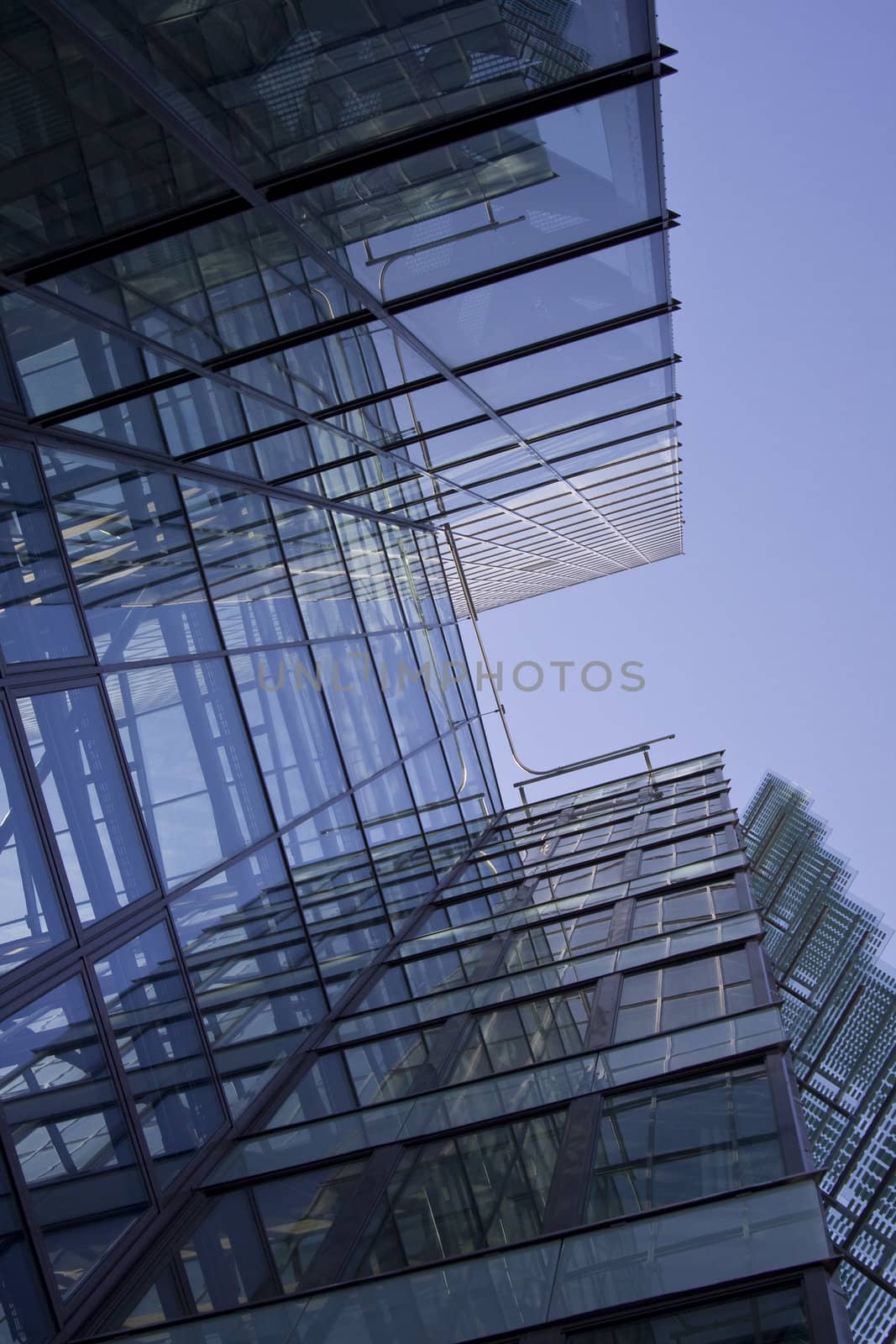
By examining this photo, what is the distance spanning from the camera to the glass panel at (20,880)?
693 centimetres

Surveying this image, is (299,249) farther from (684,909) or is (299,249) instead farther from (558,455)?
(558,455)

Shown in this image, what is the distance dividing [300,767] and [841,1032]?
7833 mm

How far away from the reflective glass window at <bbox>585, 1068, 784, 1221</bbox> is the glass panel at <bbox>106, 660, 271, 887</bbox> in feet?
13.0

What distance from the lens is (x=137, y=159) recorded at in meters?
5.71

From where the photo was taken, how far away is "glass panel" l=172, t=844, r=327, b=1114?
30.8 feet

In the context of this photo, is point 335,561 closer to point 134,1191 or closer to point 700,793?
point 700,793

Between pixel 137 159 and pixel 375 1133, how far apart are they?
6945 millimetres

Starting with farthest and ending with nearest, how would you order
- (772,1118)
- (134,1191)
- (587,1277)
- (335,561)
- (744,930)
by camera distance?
(335,561), (744,930), (134,1191), (772,1118), (587,1277)

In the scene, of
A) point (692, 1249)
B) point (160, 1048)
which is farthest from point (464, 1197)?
point (160, 1048)

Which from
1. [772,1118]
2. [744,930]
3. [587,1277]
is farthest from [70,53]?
[744,930]

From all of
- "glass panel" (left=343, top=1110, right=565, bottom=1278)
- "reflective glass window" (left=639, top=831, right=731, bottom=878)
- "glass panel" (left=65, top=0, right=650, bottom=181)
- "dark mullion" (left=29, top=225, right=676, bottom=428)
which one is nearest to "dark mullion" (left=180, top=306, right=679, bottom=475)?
"dark mullion" (left=29, top=225, right=676, bottom=428)

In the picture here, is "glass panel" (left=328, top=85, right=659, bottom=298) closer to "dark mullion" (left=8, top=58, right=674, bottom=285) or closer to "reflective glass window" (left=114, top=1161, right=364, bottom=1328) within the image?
"dark mullion" (left=8, top=58, right=674, bottom=285)

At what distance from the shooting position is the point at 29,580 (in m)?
8.14

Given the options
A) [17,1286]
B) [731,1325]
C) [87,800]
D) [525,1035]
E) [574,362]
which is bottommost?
[525,1035]
